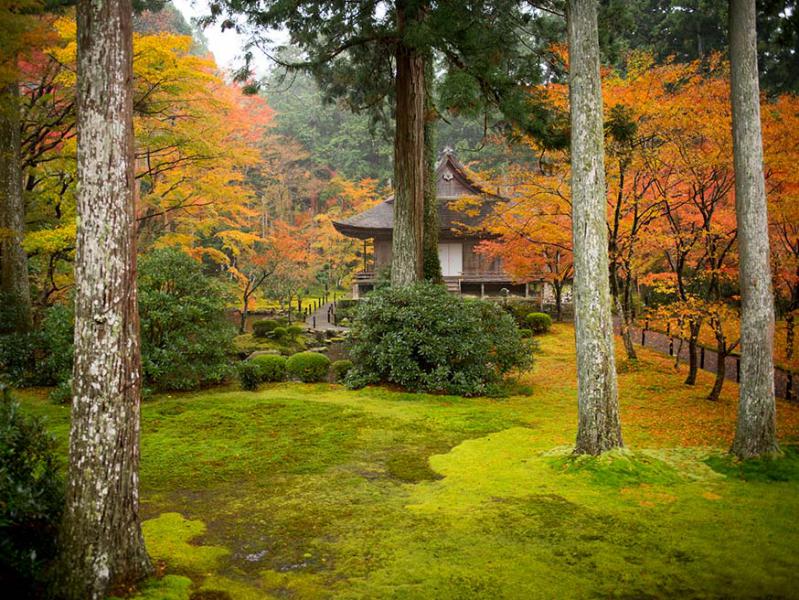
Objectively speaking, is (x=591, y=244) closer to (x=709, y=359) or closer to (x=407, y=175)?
(x=407, y=175)

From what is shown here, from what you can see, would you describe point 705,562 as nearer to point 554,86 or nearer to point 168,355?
point 168,355

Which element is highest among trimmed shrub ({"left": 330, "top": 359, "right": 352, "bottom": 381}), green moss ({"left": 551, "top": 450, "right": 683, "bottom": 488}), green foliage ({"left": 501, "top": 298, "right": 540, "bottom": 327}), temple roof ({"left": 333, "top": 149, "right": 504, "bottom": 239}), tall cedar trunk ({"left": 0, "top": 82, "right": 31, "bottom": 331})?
temple roof ({"left": 333, "top": 149, "right": 504, "bottom": 239})

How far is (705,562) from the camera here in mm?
4559

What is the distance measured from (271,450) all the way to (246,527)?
8.33 feet

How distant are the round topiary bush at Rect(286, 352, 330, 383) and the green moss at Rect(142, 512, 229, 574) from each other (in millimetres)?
7151

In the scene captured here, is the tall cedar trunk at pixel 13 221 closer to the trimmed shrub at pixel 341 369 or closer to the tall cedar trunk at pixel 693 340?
the trimmed shrub at pixel 341 369

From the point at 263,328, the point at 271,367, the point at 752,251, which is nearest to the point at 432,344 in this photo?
the point at 271,367

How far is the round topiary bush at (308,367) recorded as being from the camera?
12.9m

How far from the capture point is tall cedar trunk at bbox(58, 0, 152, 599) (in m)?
4.05

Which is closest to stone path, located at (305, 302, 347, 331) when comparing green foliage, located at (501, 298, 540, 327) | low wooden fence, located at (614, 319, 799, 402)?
green foliage, located at (501, 298, 540, 327)

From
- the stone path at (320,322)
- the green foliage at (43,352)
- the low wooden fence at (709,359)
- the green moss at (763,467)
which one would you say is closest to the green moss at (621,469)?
the green moss at (763,467)

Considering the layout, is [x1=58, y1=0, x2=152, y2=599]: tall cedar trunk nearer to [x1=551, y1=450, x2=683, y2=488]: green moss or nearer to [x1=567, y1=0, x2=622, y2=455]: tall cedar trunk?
[x1=551, y1=450, x2=683, y2=488]: green moss

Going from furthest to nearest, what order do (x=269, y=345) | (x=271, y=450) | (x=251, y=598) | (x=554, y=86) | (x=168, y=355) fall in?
1. (x=269, y=345)
2. (x=554, y=86)
3. (x=168, y=355)
4. (x=271, y=450)
5. (x=251, y=598)

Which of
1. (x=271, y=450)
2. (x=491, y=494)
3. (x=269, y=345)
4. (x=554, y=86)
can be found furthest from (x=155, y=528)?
(x=269, y=345)
